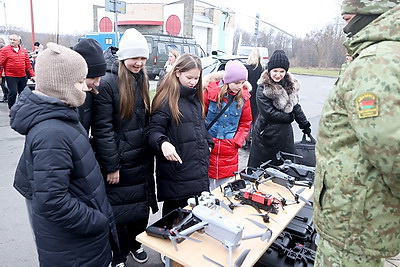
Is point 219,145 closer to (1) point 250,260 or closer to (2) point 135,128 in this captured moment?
(2) point 135,128

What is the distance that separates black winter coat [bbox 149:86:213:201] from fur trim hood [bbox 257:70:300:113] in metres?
1.21

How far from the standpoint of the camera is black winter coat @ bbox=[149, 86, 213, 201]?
2.25 metres

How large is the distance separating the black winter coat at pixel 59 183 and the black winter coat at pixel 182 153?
0.63 m

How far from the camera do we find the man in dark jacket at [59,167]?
4.60 ft

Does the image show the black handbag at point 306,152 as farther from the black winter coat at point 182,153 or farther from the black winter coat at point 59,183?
the black winter coat at point 59,183

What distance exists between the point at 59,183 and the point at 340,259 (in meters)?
1.28

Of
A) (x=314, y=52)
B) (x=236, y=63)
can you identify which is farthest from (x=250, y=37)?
(x=236, y=63)

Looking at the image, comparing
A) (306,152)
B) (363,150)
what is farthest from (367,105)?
(306,152)

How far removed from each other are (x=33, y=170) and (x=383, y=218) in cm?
154

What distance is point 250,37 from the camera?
55.6 meters

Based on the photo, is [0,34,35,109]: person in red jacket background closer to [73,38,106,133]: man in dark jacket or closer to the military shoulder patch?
[73,38,106,133]: man in dark jacket

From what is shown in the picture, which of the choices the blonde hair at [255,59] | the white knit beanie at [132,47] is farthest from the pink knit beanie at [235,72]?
the blonde hair at [255,59]

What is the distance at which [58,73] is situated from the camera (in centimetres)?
150

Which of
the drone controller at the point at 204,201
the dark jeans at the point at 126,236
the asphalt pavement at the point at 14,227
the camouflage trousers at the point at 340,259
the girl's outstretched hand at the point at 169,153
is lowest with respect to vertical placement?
the asphalt pavement at the point at 14,227
